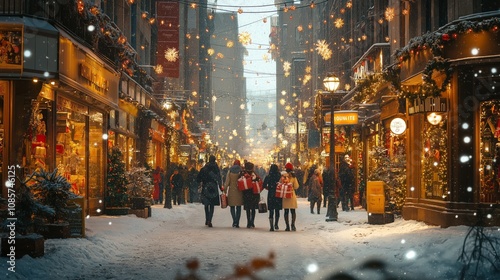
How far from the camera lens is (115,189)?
25.8 meters

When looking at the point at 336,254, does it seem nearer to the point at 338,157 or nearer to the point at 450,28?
the point at 450,28

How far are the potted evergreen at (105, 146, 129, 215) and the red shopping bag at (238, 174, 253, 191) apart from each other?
14.6ft

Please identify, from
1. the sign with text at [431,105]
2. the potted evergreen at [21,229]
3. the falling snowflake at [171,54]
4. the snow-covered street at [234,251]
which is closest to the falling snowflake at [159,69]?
the falling snowflake at [171,54]

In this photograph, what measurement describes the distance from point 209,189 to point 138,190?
4.37 m

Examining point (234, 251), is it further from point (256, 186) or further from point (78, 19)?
point (78, 19)

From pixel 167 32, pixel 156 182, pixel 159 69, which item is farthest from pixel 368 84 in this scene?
pixel 159 69

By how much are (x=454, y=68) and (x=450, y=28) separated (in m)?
1.13

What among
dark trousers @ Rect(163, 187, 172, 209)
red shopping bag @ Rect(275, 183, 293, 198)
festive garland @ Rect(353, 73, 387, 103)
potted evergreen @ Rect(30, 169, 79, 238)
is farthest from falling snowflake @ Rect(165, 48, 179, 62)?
potted evergreen @ Rect(30, 169, 79, 238)

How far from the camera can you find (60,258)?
1370 cm

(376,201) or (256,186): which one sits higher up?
(256,186)

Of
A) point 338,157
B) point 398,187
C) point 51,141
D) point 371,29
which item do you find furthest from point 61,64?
point 338,157

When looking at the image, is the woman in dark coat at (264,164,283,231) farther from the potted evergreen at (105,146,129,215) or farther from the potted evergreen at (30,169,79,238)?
the potted evergreen at (30,169,79,238)

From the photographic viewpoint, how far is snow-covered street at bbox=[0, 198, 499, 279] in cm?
1269

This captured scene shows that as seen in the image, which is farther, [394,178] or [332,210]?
[332,210]
